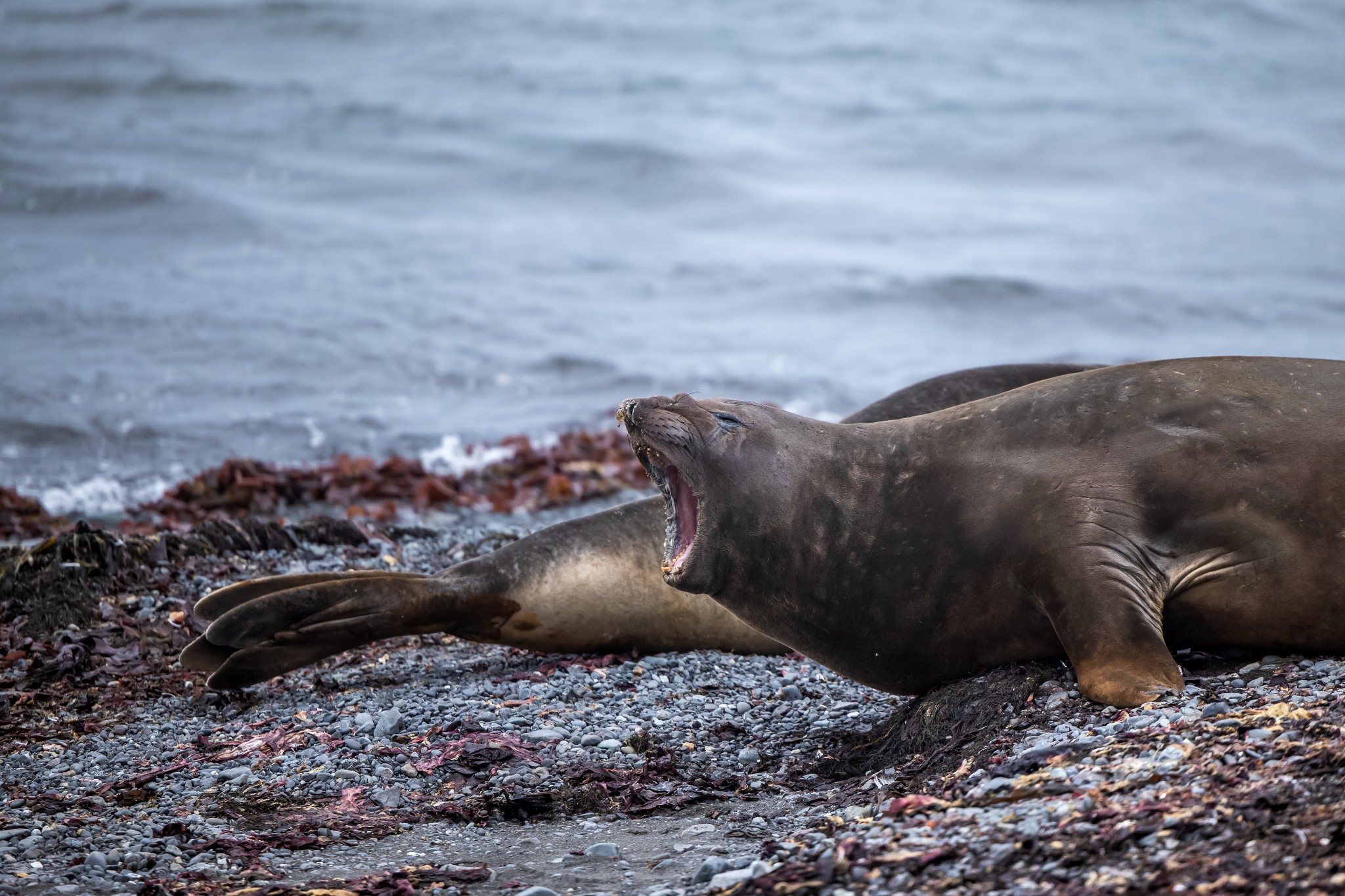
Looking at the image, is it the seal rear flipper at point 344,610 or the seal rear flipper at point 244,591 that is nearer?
the seal rear flipper at point 344,610

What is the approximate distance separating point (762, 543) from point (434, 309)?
13537mm

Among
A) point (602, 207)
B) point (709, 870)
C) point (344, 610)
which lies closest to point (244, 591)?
point (344, 610)

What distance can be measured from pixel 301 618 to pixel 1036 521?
113 inches

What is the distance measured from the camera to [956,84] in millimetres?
30484

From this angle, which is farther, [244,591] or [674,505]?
[244,591]

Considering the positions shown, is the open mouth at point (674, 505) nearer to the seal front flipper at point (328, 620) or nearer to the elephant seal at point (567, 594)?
the elephant seal at point (567, 594)

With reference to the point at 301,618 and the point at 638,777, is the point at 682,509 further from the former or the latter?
the point at 301,618

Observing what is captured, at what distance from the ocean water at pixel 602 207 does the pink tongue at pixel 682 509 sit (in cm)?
732

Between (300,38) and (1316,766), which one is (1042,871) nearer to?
(1316,766)

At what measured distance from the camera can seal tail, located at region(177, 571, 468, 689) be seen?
201 inches

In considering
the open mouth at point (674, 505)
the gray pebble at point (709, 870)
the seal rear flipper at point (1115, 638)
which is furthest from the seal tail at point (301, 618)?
the seal rear flipper at point (1115, 638)

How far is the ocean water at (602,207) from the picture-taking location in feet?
47.2

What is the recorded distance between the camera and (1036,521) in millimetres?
3916

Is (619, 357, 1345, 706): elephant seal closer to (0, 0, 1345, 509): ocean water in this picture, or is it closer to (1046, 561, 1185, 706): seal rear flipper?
(1046, 561, 1185, 706): seal rear flipper
